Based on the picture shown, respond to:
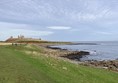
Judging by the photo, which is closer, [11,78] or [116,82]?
[11,78]

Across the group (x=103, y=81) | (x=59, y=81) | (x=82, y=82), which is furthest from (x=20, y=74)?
(x=103, y=81)

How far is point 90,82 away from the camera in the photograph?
19.7 meters

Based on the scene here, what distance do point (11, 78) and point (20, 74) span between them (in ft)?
5.00

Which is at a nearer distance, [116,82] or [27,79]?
[27,79]

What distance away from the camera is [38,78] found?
57.4ft

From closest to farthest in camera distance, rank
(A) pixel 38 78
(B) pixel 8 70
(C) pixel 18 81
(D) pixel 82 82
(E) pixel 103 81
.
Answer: (C) pixel 18 81
(A) pixel 38 78
(D) pixel 82 82
(B) pixel 8 70
(E) pixel 103 81

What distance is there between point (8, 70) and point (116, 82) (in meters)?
8.44

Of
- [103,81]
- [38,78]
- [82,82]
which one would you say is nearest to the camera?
[38,78]

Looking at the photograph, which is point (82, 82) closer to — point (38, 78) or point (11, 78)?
point (38, 78)

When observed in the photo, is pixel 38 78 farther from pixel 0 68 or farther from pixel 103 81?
pixel 103 81

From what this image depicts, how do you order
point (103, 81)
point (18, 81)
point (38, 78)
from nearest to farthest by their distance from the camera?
point (18, 81) → point (38, 78) → point (103, 81)

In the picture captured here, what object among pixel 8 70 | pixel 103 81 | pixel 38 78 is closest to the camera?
pixel 38 78

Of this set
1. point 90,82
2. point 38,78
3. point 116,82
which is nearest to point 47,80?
point 38,78

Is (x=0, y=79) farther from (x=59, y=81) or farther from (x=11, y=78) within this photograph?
(x=59, y=81)
